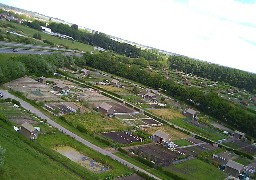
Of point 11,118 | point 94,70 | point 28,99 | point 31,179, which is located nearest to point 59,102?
point 28,99

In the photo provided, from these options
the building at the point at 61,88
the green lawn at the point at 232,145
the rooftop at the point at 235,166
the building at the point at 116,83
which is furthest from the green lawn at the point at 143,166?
the building at the point at 116,83

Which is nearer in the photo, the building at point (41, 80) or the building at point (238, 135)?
the building at point (238, 135)

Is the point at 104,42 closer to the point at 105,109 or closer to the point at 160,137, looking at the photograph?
the point at 105,109

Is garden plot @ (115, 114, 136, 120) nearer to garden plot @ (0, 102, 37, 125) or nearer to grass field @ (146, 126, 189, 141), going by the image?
grass field @ (146, 126, 189, 141)

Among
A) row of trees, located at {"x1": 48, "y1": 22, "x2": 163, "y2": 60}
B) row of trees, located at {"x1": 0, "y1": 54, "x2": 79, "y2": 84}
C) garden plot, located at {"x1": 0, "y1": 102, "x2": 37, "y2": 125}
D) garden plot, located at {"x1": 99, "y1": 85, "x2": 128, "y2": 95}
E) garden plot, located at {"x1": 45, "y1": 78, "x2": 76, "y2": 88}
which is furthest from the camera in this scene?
row of trees, located at {"x1": 48, "y1": 22, "x2": 163, "y2": 60}

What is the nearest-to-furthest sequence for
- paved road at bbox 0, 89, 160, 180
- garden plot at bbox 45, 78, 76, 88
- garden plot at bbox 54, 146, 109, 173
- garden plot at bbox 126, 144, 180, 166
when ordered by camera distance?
garden plot at bbox 54, 146, 109, 173
paved road at bbox 0, 89, 160, 180
garden plot at bbox 126, 144, 180, 166
garden plot at bbox 45, 78, 76, 88

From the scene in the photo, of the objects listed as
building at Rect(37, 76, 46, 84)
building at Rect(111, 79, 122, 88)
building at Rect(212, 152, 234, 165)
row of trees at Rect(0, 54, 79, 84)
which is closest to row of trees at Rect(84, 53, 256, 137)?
building at Rect(111, 79, 122, 88)

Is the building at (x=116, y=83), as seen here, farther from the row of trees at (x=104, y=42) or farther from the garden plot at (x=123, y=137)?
the row of trees at (x=104, y=42)
